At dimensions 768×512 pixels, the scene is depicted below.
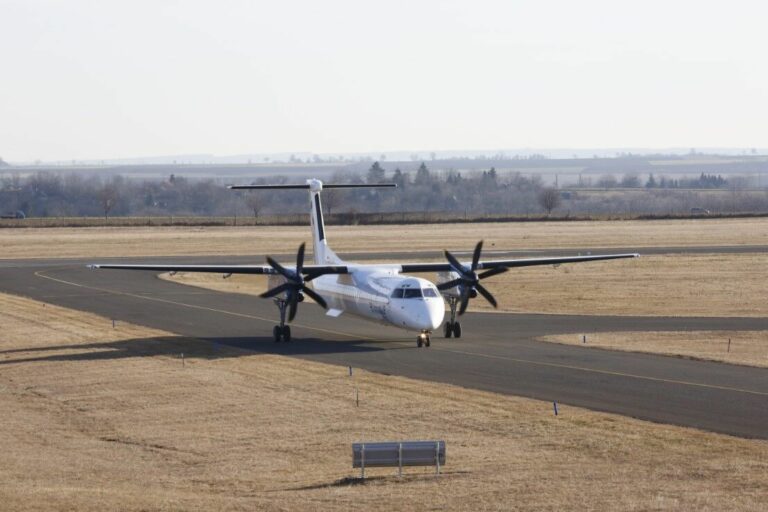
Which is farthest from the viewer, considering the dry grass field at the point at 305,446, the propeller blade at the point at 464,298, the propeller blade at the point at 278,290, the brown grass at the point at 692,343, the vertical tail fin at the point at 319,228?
the vertical tail fin at the point at 319,228

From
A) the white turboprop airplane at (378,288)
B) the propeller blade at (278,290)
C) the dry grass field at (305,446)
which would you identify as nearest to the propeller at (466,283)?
the white turboprop airplane at (378,288)

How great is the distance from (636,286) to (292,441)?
145ft

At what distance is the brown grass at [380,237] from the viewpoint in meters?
107

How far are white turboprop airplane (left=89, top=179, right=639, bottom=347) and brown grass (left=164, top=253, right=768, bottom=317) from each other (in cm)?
1166

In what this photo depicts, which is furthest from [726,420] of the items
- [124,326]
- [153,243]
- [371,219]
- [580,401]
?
[371,219]

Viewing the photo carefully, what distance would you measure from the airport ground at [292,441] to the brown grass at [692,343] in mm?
319

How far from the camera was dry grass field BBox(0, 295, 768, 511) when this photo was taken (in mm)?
22578

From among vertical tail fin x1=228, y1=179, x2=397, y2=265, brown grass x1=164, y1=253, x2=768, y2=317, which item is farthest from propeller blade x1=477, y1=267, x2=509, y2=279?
brown grass x1=164, y1=253, x2=768, y2=317

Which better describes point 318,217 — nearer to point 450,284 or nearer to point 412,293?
point 450,284

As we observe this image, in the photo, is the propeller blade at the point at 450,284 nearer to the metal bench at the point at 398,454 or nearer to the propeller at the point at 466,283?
the propeller at the point at 466,283

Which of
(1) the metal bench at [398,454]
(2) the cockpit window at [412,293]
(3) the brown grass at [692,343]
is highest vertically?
(2) the cockpit window at [412,293]

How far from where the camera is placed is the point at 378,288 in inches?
1740

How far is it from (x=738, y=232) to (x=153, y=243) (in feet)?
192

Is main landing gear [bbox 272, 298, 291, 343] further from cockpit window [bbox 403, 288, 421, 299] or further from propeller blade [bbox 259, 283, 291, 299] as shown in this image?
cockpit window [bbox 403, 288, 421, 299]
